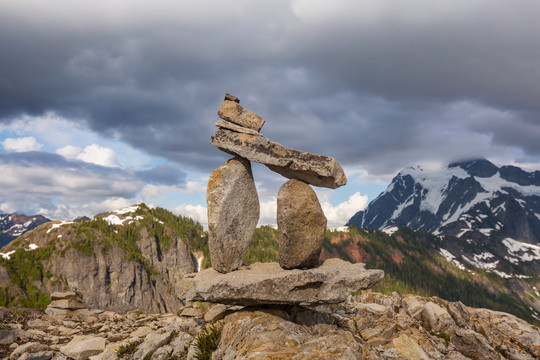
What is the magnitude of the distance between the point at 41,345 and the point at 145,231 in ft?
606

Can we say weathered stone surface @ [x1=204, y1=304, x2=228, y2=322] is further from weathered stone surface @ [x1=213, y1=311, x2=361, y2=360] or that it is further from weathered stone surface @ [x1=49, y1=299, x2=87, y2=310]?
weathered stone surface @ [x1=49, y1=299, x2=87, y2=310]

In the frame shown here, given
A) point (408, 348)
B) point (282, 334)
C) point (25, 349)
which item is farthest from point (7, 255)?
point (408, 348)

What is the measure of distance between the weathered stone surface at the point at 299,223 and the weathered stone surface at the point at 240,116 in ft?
14.2

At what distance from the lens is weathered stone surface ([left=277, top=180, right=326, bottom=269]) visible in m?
17.2

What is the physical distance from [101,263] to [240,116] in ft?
563

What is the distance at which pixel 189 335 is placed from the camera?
17125 millimetres

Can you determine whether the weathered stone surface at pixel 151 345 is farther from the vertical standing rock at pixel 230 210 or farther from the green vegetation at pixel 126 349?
the vertical standing rock at pixel 230 210

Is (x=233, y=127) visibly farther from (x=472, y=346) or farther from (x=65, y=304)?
(x=65, y=304)

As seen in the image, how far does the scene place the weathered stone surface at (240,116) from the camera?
62.7ft

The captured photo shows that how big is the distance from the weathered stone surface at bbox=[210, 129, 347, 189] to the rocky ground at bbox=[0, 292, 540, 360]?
7549 millimetres

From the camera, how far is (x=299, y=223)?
17.2 metres

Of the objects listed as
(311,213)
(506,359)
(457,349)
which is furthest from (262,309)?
(506,359)

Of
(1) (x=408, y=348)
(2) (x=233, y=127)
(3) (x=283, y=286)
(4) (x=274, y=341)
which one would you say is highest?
(2) (x=233, y=127)

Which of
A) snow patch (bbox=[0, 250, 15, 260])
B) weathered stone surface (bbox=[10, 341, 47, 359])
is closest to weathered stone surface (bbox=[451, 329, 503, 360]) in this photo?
weathered stone surface (bbox=[10, 341, 47, 359])
